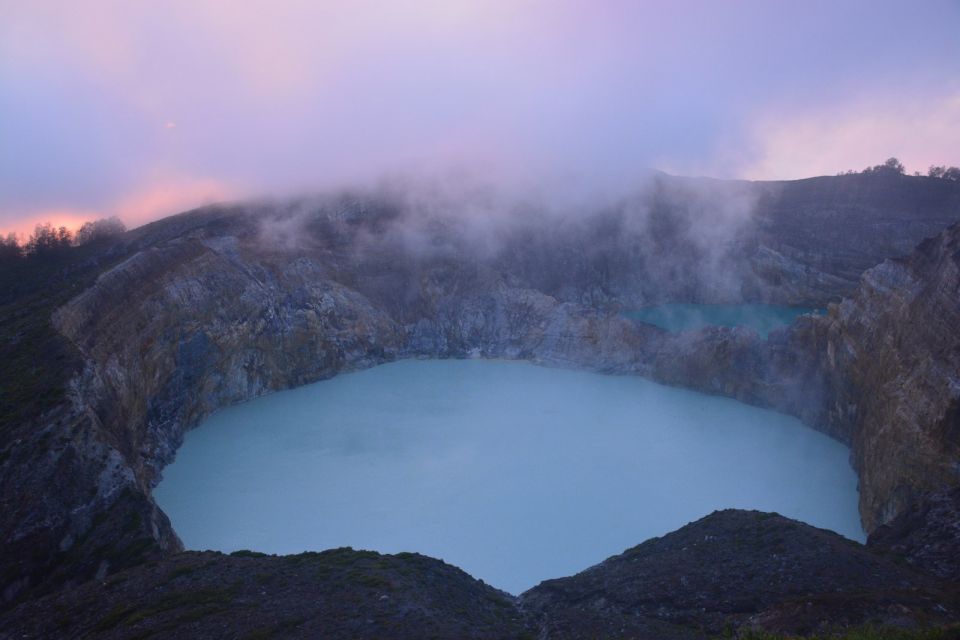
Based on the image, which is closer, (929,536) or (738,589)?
(738,589)

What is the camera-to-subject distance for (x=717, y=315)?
49719mm

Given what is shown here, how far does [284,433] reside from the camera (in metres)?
34.2

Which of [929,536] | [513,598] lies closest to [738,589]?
[929,536]

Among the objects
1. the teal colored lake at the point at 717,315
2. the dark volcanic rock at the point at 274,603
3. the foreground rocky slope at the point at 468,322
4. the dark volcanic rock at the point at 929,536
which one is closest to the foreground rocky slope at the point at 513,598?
the dark volcanic rock at the point at 274,603

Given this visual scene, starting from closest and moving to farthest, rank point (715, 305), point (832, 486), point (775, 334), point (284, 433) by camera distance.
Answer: point (832, 486)
point (284, 433)
point (775, 334)
point (715, 305)

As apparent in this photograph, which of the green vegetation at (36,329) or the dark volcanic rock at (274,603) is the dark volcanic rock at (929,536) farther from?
the green vegetation at (36,329)

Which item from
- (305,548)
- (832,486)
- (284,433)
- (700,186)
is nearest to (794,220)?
(700,186)

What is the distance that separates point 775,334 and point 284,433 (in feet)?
95.9

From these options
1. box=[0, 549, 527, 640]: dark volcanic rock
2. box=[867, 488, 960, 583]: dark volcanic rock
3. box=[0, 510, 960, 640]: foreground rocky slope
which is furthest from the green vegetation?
box=[867, 488, 960, 583]: dark volcanic rock

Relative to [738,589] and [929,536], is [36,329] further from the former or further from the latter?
[929,536]

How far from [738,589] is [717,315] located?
37839 millimetres

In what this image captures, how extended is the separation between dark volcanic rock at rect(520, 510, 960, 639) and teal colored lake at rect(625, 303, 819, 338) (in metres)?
29.4

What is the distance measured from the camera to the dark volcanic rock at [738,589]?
468 inches

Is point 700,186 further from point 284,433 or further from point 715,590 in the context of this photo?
point 715,590
